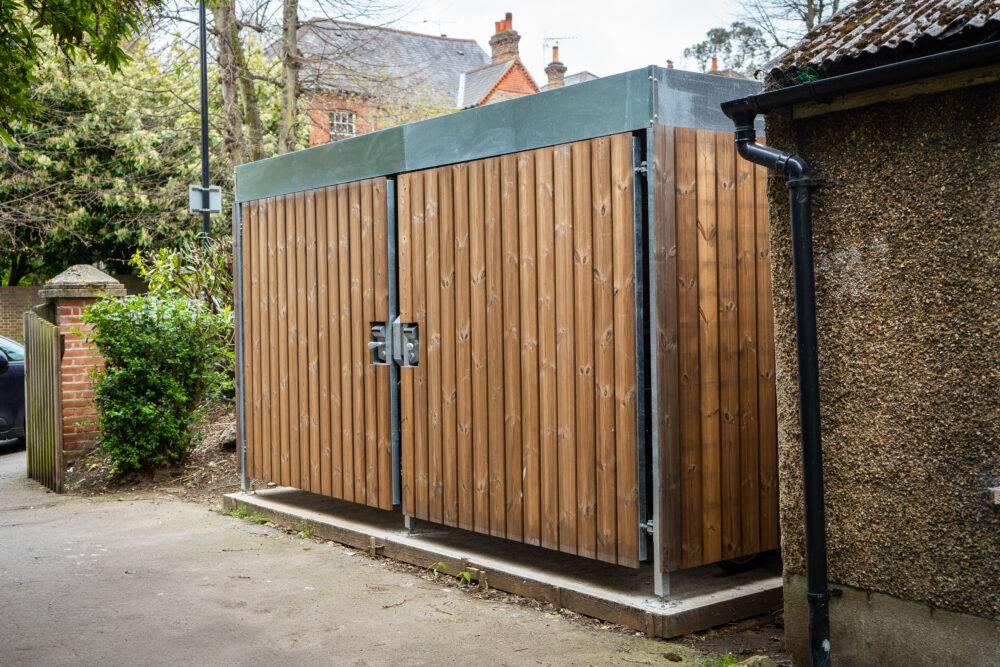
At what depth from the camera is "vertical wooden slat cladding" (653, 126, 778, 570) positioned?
4719 mm

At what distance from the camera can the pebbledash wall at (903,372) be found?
3.46m

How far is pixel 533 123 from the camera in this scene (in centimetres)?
524

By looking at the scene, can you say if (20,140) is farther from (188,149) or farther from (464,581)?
(464,581)

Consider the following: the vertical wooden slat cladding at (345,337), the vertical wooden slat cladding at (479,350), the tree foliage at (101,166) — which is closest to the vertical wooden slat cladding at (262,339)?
the vertical wooden slat cladding at (345,337)

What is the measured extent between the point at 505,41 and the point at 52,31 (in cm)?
3213

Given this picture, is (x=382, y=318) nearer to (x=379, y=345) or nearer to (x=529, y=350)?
(x=379, y=345)

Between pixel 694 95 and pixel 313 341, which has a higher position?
pixel 694 95

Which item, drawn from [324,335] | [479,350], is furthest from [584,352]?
[324,335]

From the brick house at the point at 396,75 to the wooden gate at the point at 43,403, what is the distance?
26.7 feet

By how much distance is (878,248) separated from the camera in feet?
12.3

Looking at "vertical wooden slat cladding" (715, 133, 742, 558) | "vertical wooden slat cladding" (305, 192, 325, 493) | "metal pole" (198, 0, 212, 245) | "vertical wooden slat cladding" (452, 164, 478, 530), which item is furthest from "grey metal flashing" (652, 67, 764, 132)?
"metal pole" (198, 0, 212, 245)

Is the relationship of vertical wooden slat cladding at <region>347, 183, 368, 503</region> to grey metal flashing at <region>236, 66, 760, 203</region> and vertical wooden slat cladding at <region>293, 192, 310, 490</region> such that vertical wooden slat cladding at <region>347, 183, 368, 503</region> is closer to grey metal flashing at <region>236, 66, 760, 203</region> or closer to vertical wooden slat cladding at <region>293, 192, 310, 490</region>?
grey metal flashing at <region>236, 66, 760, 203</region>

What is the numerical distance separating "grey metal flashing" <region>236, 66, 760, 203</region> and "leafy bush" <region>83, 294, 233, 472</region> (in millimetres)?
2401

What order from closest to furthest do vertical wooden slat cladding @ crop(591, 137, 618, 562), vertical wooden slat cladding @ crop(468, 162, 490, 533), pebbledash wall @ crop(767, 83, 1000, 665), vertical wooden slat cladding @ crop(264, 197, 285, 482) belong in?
pebbledash wall @ crop(767, 83, 1000, 665), vertical wooden slat cladding @ crop(591, 137, 618, 562), vertical wooden slat cladding @ crop(468, 162, 490, 533), vertical wooden slat cladding @ crop(264, 197, 285, 482)
